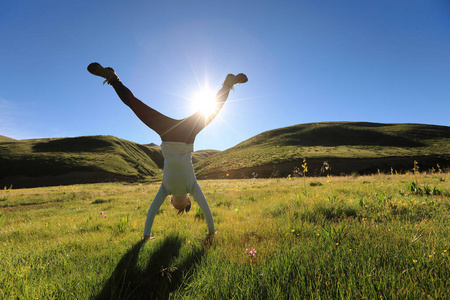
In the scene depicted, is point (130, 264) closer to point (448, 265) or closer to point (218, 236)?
point (218, 236)

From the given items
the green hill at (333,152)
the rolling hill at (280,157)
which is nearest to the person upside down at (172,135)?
the green hill at (333,152)

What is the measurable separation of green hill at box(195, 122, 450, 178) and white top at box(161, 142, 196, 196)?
18.0 metres

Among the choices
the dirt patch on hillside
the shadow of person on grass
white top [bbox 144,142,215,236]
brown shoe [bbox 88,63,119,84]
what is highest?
brown shoe [bbox 88,63,119,84]

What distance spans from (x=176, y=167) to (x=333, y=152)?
5677 centimetres

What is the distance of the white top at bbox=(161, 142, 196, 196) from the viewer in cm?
301

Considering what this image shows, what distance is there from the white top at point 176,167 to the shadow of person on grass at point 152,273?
3.07 ft

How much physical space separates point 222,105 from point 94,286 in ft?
9.54

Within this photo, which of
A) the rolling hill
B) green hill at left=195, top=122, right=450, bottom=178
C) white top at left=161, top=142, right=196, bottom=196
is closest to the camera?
white top at left=161, top=142, right=196, bottom=196

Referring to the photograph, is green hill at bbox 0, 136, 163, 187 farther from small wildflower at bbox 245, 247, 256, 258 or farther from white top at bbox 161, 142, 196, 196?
small wildflower at bbox 245, 247, 256, 258

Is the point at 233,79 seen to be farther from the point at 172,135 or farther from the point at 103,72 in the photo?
the point at 103,72

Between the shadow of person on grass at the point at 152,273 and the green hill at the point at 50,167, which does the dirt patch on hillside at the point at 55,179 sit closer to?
the green hill at the point at 50,167

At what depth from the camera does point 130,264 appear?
240 cm

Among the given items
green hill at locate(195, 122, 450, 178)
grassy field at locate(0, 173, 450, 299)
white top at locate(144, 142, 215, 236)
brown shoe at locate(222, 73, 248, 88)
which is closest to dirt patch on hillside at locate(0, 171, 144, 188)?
green hill at locate(195, 122, 450, 178)

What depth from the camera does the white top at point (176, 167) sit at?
301 centimetres
